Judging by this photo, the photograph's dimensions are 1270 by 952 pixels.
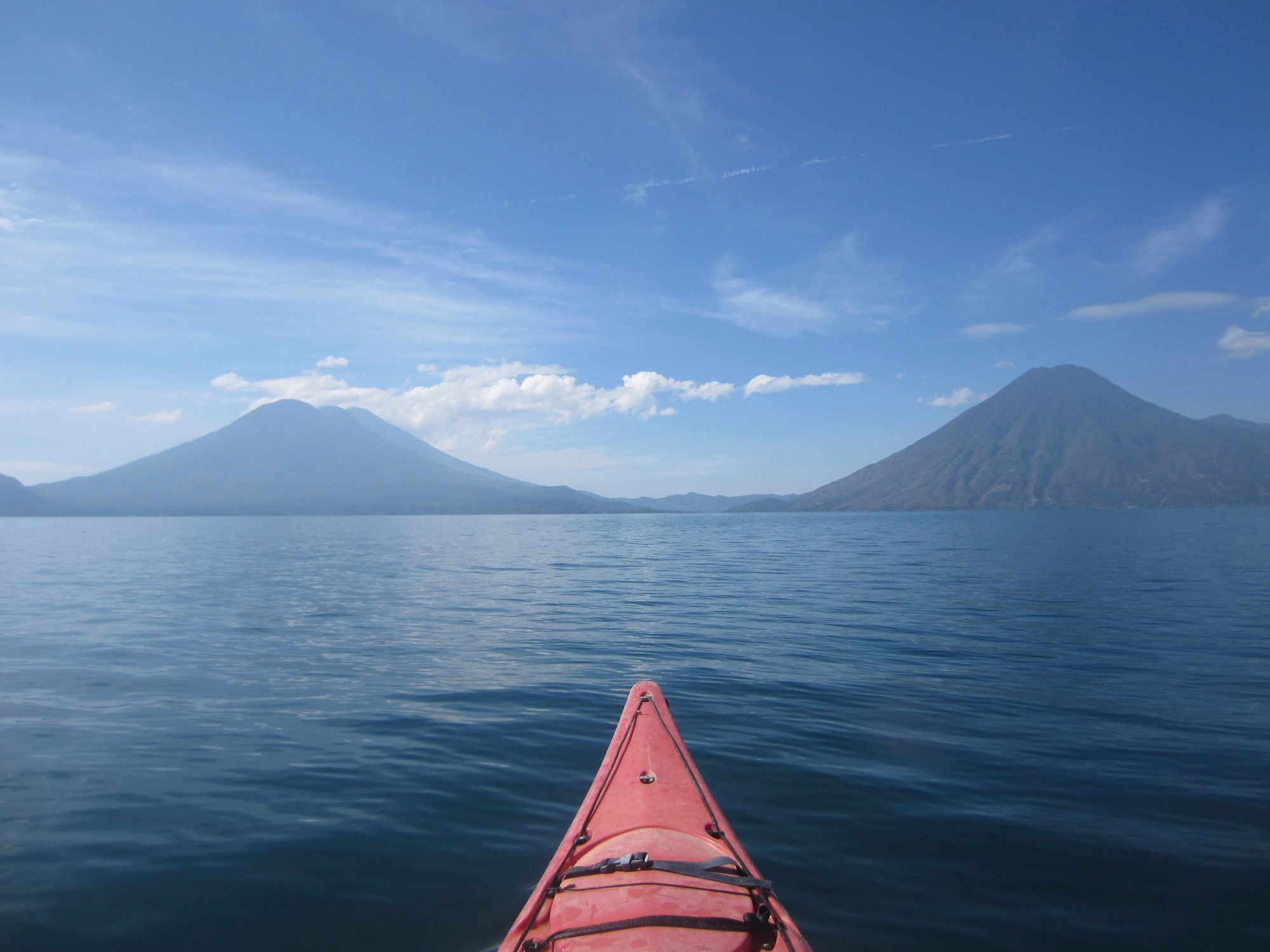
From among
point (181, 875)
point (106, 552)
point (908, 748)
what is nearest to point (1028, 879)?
point (908, 748)

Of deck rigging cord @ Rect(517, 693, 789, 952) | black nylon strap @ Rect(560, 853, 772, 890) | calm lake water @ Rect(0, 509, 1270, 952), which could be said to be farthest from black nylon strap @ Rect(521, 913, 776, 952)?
calm lake water @ Rect(0, 509, 1270, 952)

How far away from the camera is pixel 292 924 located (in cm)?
635

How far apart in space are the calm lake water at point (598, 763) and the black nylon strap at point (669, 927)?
1790 mm

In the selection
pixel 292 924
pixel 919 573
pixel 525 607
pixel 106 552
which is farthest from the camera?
pixel 106 552

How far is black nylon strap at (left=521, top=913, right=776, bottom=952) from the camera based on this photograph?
15.4ft

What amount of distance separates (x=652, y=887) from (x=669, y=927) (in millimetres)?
482

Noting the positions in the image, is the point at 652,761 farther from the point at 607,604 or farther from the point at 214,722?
the point at 607,604

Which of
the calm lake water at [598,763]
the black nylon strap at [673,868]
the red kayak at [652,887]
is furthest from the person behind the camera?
the calm lake water at [598,763]

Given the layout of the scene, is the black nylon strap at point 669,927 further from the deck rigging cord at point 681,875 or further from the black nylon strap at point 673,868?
the black nylon strap at point 673,868

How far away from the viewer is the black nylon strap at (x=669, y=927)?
4688mm

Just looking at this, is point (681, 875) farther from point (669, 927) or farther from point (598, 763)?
point (598, 763)

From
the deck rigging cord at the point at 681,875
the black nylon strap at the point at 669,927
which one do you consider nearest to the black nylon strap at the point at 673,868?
the deck rigging cord at the point at 681,875

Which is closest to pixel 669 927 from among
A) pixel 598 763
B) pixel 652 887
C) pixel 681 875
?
pixel 652 887

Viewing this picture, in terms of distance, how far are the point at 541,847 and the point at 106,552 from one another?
70.7 m
